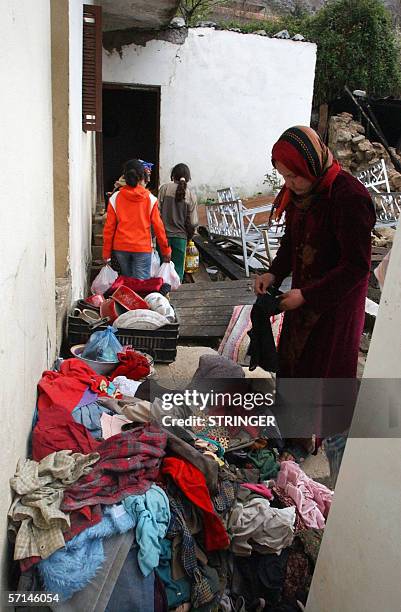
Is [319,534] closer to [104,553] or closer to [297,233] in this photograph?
[104,553]

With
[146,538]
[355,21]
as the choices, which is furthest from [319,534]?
[355,21]

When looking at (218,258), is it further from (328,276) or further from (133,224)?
(328,276)

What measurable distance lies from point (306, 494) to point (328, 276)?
3.28 feet

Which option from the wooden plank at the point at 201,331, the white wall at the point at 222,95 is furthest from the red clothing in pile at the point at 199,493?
the white wall at the point at 222,95

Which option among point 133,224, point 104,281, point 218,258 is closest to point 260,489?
point 104,281

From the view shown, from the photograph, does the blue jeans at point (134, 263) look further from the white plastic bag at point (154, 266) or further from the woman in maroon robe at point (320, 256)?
the woman in maroon robe at point (320, 256)

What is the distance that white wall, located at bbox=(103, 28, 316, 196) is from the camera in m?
9.30

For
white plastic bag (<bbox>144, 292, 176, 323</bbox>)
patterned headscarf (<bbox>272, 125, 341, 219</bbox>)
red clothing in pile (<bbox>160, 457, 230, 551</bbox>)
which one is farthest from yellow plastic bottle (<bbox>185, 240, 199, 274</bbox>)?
red clothing in pile (<bbox>160, 457, 230, 551</bbox>)

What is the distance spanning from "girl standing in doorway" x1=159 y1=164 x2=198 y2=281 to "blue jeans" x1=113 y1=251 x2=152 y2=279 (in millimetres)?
694

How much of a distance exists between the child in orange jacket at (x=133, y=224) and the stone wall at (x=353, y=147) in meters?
8.22

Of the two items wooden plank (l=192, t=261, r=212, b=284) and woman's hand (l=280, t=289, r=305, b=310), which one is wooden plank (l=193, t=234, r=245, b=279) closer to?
wooden plank (l=192, t=261, r=212, b=284)

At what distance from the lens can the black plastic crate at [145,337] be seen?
3.79 metres

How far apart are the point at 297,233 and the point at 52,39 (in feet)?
7.04

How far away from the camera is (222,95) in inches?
386
